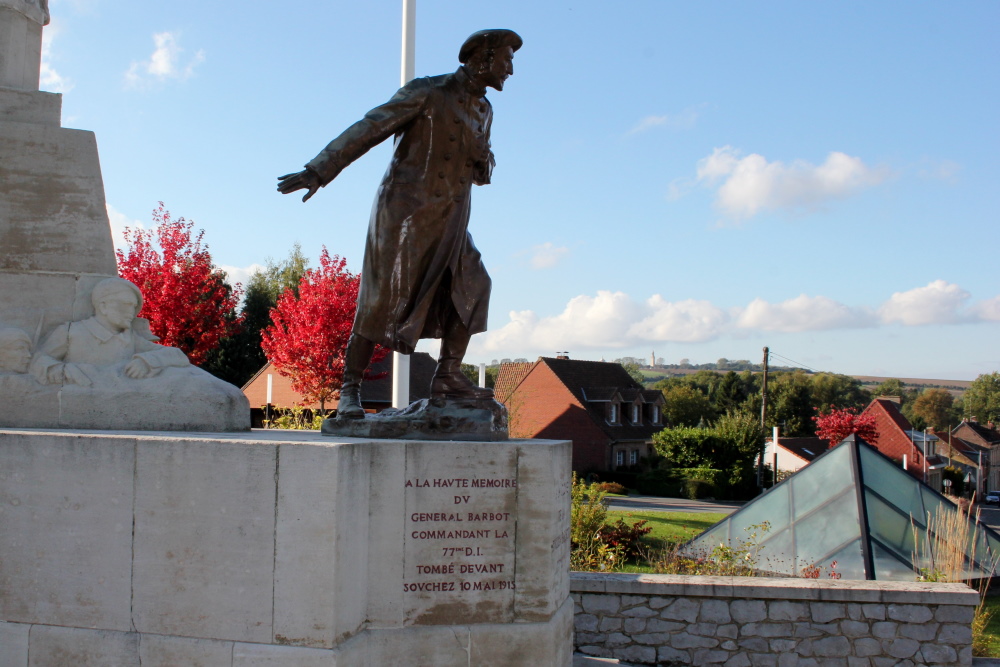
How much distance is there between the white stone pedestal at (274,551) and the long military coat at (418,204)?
923 millimetres

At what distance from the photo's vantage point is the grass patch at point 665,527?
480 inches

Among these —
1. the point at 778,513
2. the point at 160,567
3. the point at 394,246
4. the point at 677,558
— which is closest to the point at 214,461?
the point at 160,567

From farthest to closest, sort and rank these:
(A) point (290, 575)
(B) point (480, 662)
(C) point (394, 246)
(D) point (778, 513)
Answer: (D) point (778, 513)
(C) point (394, 246)
(B) point (480, 662)
(A) point (290, 575)

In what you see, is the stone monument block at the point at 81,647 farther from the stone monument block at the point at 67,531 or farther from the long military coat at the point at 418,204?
the long military coat at the point at 418,204

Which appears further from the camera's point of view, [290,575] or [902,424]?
[902,424]

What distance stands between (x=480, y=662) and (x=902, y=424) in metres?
64.3

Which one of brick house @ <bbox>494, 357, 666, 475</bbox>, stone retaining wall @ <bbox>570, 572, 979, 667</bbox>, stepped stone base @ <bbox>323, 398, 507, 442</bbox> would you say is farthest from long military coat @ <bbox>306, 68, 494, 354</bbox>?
brick house @ <bbox>494, 357, 666, 475</bbox>

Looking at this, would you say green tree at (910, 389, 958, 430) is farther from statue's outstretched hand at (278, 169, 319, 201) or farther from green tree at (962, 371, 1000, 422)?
statue's outstretched hand at (278, 169, 319, 201)

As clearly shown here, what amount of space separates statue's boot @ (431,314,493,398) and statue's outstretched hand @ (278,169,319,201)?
115 centimetres

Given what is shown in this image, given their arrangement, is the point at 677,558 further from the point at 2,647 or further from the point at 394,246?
the point at 2,647

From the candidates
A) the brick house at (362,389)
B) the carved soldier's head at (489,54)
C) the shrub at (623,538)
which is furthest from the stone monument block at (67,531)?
the brick house at (362,389)

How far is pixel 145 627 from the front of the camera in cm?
415

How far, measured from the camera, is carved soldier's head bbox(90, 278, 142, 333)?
5.29m

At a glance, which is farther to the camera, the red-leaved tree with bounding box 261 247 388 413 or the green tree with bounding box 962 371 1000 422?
the green tree with bounding box 962 371 1000 422
